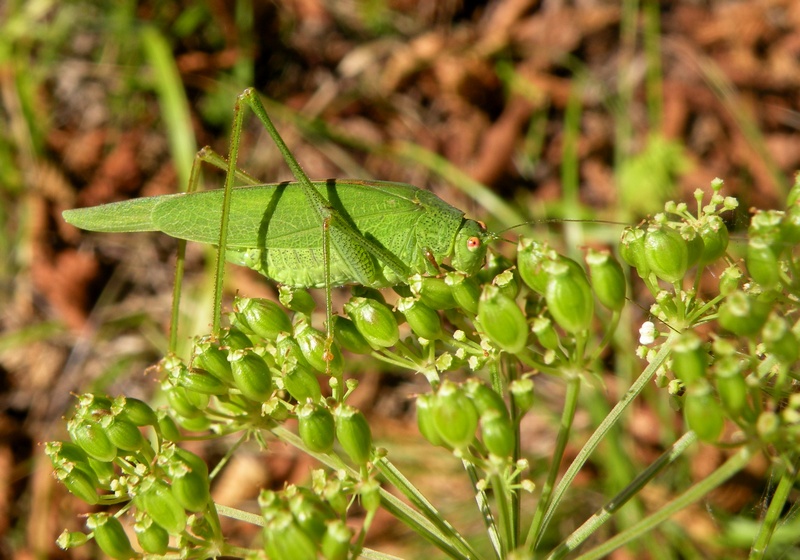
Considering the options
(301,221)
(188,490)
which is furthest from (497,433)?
(301,221)

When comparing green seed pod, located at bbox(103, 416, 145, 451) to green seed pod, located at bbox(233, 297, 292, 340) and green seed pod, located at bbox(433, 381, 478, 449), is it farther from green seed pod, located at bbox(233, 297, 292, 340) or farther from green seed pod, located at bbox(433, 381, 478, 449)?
green seed pod, located at bbox(433, 381, 478, 449)

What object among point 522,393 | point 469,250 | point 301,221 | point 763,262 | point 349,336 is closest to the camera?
point 763,262

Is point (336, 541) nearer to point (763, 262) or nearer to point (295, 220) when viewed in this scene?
point (763, 262)

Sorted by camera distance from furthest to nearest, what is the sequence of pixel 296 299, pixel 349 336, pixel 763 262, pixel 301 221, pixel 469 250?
pixel 301 221 → pixel 469 250 → pixel 296 299 → pixel 349 336 → pixel 763 262

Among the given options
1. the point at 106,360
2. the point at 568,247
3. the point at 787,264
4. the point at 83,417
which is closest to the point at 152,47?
the point at 106,360

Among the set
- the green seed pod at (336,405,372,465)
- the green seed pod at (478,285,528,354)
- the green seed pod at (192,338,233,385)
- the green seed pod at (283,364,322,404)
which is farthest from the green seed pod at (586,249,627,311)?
the green seed pod at (192,338,233,385)
